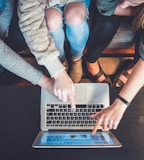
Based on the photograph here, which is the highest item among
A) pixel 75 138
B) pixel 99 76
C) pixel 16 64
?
pixel 16 64

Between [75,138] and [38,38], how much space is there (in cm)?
37

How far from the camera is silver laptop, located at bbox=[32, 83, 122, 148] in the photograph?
0.96 meters

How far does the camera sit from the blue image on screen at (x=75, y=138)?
928 mm

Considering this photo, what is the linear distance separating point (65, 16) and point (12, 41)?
0.98 feet

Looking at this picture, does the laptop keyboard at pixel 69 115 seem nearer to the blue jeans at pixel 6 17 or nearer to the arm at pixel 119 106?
A: the arm at pixel 119 106

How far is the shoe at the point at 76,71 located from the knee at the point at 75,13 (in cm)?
33

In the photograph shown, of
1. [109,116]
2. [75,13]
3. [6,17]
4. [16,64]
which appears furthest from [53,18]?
[109,116]

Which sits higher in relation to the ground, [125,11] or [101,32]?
[125,11]

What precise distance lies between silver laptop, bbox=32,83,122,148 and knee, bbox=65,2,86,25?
14.6 inches

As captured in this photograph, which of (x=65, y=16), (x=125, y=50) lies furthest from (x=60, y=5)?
(x=125, y=50)

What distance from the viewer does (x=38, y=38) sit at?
1077mm

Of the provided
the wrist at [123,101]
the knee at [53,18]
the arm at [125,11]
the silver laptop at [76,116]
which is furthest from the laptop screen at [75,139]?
the arm at [125,11]

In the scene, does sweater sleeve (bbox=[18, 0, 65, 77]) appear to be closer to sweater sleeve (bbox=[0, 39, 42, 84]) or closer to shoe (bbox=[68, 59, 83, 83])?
sweater sleeve (bbox=[0, 39, 42, 84])

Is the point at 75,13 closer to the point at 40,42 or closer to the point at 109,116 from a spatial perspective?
the point at 40,42
